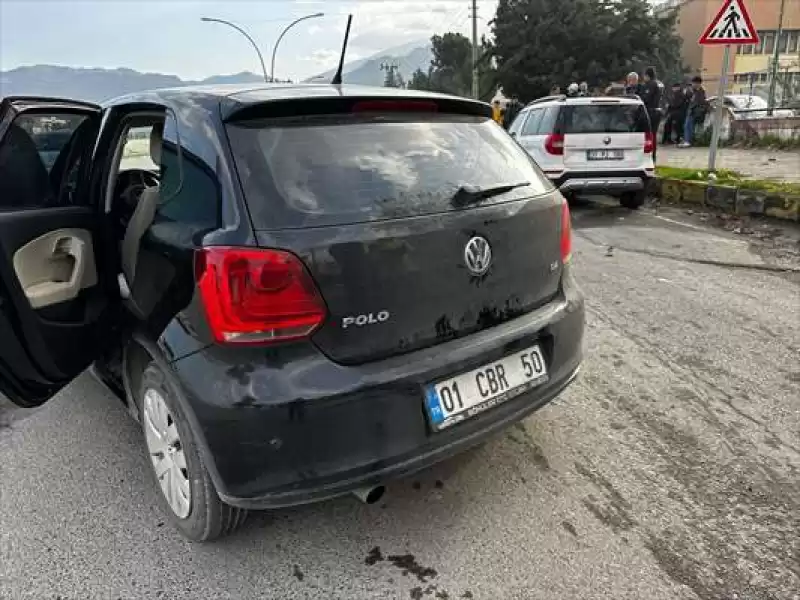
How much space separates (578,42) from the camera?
111 ft

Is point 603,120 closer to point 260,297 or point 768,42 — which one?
point 260,297

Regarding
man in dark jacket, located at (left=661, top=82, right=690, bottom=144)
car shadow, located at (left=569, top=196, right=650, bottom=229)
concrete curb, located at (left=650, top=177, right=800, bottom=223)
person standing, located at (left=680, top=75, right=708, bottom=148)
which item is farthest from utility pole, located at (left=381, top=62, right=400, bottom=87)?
concrete curb, located at (left=650, top=177, right=800, bottom=223)

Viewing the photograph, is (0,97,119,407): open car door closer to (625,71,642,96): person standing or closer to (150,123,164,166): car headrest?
(150,123,164,166): car headrest

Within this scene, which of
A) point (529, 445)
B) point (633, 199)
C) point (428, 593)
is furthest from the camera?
point (633, 199)

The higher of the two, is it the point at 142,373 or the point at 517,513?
the point at 142,373

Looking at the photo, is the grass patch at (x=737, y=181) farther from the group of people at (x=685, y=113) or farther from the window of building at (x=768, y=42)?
the window of building at (x=768, y=42)

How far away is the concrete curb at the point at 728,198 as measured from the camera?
7.25m

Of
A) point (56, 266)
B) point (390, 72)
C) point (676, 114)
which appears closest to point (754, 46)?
point (676, 114)

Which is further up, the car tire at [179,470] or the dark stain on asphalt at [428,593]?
the car tire at [179,470]

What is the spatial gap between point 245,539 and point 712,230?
686 cm

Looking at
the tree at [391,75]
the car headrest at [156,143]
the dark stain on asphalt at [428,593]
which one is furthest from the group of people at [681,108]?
the tree at [391,75]

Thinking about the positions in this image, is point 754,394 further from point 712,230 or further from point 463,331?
point 712,230

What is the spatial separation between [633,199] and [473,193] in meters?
7.75

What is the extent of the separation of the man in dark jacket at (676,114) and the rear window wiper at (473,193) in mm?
16632
